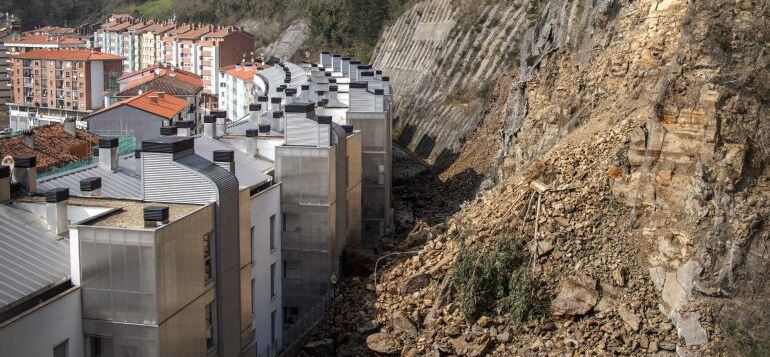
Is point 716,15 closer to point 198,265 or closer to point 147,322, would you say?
point 198,265

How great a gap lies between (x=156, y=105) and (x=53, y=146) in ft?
21.1

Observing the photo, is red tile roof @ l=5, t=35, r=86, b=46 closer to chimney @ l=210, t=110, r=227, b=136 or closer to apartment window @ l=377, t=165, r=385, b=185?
apartment window @ l=377, t=165, r=385, b=185

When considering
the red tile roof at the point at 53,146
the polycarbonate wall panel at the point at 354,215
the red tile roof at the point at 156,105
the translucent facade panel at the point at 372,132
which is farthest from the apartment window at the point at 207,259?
the red tile roof at the point at 156,105

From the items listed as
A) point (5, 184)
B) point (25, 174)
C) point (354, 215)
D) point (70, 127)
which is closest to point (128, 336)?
point (5, 184)

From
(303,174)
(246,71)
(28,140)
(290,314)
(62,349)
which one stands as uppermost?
(246,71)

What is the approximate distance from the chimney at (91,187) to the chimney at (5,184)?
Answer: 1258 millimetres

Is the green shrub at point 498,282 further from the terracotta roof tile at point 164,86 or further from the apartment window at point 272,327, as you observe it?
the terracotta roof tile at point 164,86

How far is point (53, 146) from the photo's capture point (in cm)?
2966

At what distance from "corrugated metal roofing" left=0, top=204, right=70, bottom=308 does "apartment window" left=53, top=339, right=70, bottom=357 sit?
34.0 inches

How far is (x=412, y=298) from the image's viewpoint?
19.3 m

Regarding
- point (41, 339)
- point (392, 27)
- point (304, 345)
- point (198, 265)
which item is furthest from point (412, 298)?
point (392, 27)

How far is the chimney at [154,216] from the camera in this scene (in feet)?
43.5

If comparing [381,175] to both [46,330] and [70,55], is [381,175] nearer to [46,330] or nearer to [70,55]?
[46,330]

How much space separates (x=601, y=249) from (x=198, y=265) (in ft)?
26.2
